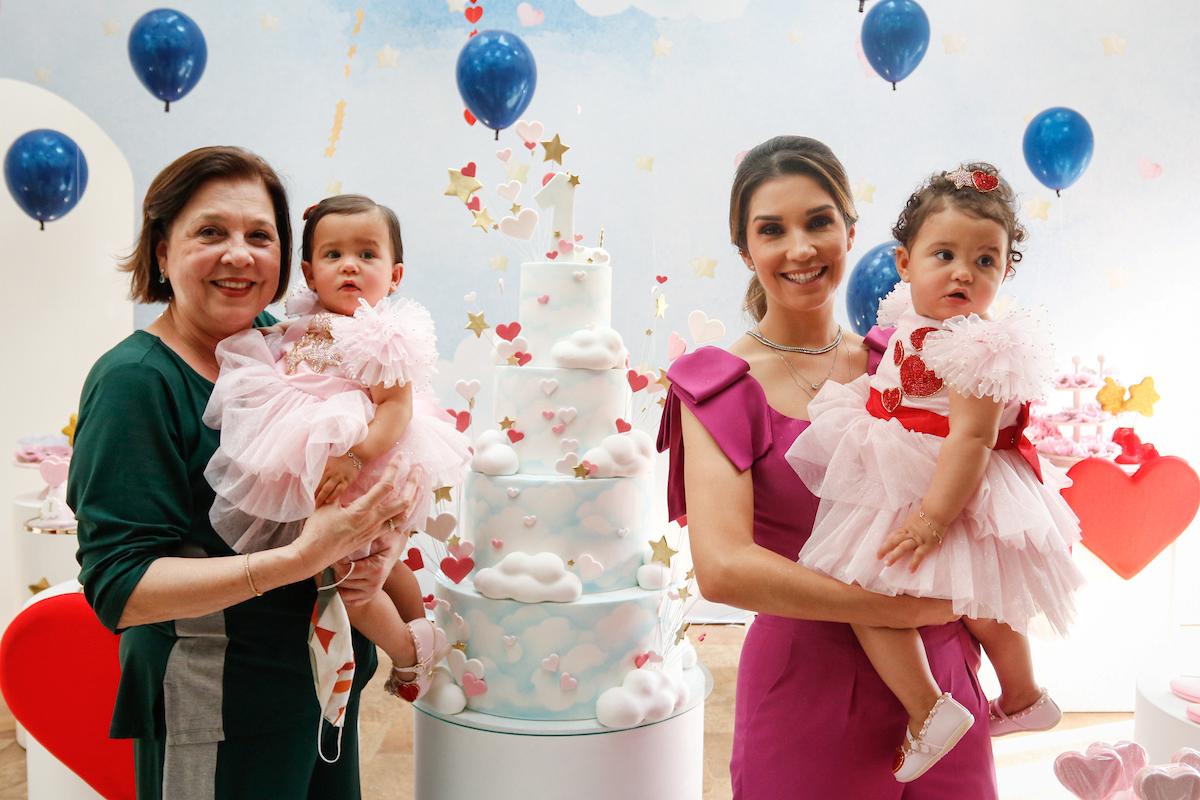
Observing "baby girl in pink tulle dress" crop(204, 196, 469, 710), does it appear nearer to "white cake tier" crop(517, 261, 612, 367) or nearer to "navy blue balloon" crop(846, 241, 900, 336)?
"white cake tier" crop(517, 261, 612, 367)

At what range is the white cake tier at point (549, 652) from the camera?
8.48ft

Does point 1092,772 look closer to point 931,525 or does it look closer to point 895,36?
point 931,525

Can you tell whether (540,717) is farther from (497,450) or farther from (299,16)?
(299,16)

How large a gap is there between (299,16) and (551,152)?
2.93 meters

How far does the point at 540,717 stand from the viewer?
2.59 metres

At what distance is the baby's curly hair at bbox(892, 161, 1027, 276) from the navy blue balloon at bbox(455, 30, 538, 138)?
262cm

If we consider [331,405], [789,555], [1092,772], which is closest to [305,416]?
[331,405]

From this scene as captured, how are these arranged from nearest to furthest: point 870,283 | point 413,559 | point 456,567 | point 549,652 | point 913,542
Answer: point 913,542
point 413,559
point 549,652
point 456,567
point 870,283

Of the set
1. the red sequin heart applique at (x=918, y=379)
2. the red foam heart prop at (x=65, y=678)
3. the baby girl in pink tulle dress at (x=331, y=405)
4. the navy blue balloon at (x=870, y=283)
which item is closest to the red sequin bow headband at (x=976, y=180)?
A: the red sequin heart applique at (x=918, y=379)

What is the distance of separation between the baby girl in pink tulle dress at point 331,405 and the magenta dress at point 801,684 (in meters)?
0.53

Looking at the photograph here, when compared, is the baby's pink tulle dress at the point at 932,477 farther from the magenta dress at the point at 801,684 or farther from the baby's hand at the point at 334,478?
the baby's hand at the point at 334,478

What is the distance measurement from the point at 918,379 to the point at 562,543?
50.6 inches

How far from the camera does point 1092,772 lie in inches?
74.9

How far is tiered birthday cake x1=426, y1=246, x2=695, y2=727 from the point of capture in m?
2.59
